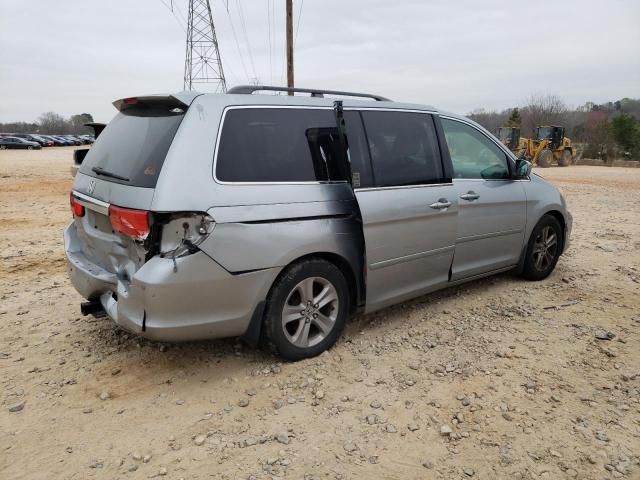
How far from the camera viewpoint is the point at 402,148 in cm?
378

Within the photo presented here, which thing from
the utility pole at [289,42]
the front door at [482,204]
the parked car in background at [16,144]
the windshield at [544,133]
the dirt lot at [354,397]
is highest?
the utility pole at [289,42]

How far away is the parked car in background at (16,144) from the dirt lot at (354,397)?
50.6 meters

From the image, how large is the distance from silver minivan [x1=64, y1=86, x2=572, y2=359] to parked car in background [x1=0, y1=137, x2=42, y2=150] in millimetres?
51763

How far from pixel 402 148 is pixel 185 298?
2.02 meters

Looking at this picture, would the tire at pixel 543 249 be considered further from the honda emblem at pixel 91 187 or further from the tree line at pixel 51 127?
the tree line at pixel 51 127

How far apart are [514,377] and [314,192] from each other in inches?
71.0

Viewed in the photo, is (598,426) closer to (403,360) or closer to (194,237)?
(403,360)

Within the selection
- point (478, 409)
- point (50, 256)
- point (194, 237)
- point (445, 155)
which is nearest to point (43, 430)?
point (194, 237)

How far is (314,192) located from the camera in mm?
3256

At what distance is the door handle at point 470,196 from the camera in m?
4.10

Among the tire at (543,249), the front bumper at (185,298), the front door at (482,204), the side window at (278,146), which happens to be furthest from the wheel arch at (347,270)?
the tire at (543,249)

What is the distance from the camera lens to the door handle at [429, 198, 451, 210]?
3835mm

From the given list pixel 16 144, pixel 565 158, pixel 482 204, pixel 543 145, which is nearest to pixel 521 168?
pixel 482 204

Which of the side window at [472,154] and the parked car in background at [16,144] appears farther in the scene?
the parked car in background at [16,144]
